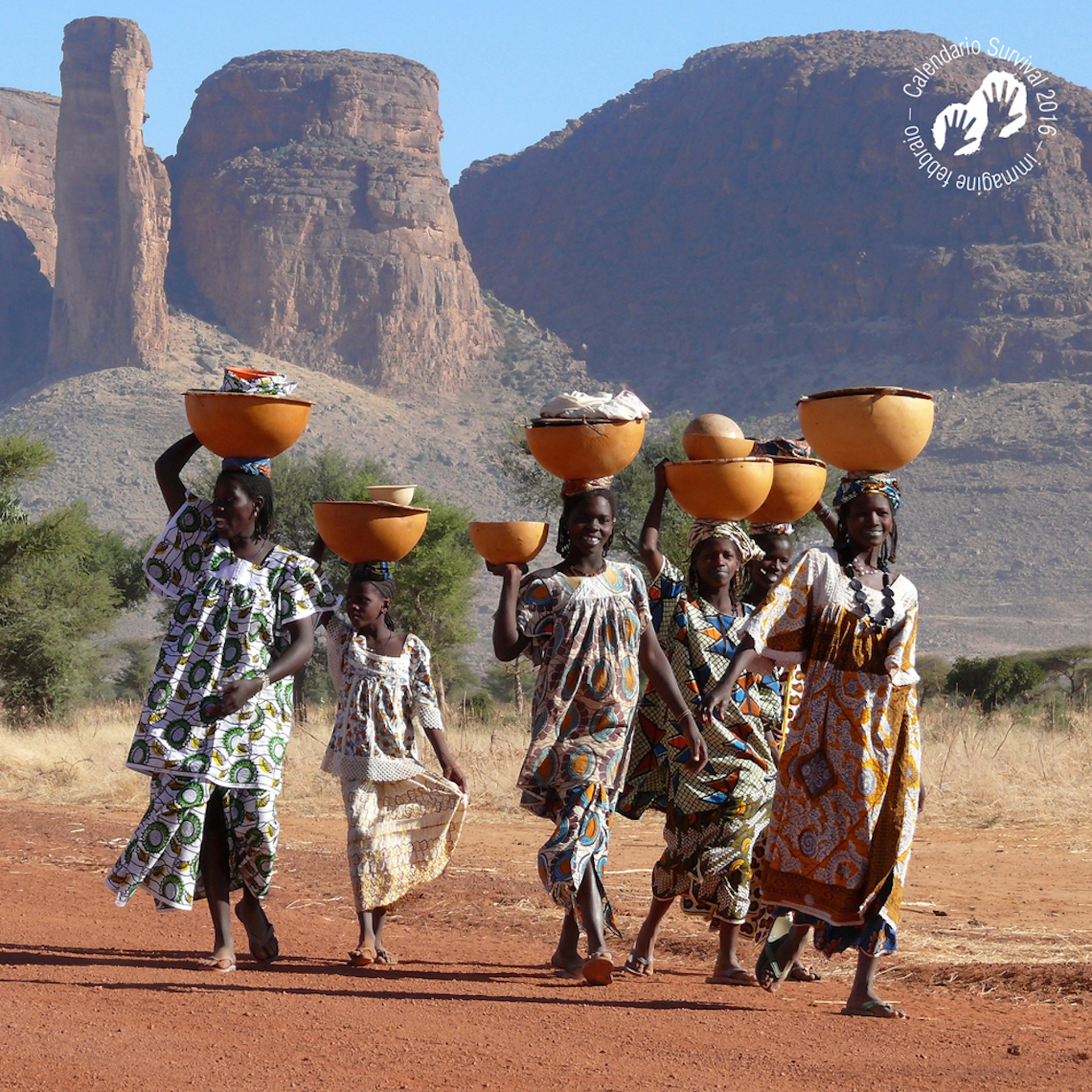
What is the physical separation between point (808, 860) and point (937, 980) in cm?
122

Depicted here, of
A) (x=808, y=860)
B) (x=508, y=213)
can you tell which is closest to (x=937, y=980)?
(x=808, y=860)

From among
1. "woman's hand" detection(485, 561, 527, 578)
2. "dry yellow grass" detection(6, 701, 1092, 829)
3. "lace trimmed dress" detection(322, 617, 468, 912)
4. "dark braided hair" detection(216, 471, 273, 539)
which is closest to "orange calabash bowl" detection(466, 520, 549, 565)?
"woman's hand" detection(485, 561, 527, 578)

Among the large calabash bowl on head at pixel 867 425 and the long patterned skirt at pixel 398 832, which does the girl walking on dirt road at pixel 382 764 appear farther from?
the large calabash bowl on head at pixel 867 425

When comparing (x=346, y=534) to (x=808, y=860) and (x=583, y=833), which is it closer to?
(x=583, y=833)

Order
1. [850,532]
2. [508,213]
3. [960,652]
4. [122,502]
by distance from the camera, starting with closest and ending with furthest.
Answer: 1. [850,532]
2. [960,652]
3. [122,502]
4. [508,213]

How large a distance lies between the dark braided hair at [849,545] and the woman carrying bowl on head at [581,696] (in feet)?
2.61

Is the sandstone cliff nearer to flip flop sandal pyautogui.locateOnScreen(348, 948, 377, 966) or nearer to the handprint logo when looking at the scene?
the handprint logo

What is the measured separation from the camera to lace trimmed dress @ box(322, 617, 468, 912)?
18.0 feet

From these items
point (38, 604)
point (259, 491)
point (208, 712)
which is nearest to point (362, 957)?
point (208, 712)

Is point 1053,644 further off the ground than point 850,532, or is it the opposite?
point 850,532

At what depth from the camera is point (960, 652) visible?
46875 millimetres

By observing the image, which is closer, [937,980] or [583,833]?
[583,833]

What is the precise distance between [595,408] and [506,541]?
1.98 feet

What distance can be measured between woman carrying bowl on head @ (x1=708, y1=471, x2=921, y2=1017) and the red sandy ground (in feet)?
1.21
